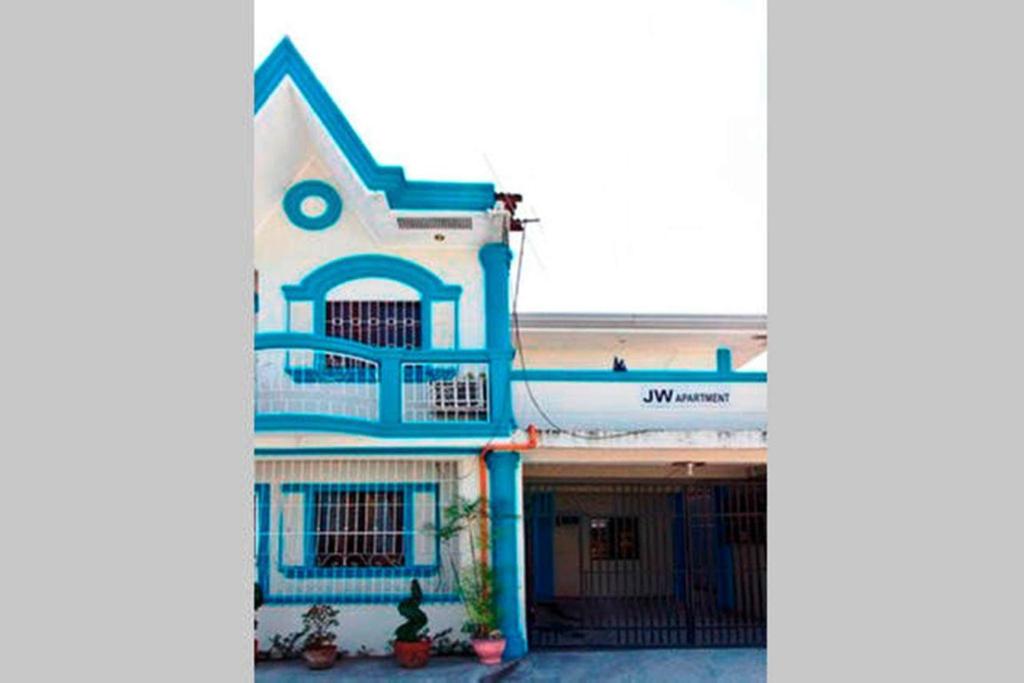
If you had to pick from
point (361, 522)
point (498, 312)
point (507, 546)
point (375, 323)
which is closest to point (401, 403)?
point (361, 522)

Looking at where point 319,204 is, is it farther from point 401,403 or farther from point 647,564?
point 647,564

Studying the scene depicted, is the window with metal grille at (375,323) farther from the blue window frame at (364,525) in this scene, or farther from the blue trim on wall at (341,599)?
the blue trim on wall at (341,599)

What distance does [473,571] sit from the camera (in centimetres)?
1213

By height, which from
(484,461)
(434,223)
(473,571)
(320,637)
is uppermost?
(434,223)

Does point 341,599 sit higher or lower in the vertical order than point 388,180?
lower

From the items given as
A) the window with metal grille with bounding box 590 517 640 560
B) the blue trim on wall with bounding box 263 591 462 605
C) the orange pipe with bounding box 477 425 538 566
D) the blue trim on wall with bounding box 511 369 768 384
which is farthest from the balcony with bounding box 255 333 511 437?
the window with metal grille with bounding box 590 517 640 560

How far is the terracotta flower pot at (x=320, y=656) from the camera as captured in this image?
37.3 feet

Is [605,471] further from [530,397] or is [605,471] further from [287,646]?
[287,646]

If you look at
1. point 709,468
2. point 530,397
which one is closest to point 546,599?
point 709,468

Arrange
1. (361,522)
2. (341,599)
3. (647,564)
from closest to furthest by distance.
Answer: (341,599) → (361,522) → (647,564)

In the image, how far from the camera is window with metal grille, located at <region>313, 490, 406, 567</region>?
1264 centimetres

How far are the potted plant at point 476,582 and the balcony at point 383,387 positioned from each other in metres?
0.99

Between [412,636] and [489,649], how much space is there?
2.95ft

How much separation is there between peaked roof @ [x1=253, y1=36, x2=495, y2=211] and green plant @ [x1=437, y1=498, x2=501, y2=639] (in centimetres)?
377
